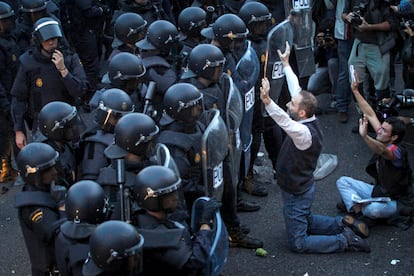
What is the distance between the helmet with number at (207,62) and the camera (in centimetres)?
567

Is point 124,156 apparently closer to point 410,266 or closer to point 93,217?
point 93,217

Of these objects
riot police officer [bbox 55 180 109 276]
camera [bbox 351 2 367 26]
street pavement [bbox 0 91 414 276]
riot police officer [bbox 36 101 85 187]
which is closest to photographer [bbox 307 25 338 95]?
camera [bbox 351 2 367 26]

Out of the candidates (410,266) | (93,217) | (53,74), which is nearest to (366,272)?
(410,266)

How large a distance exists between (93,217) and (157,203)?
39 centimetres

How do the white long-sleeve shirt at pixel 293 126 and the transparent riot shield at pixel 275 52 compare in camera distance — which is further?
the transparent riot shield at pixel 275 52

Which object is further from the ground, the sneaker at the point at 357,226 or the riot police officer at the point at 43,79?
the riot police officer at the point at 43,79

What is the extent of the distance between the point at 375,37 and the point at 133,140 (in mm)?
4568

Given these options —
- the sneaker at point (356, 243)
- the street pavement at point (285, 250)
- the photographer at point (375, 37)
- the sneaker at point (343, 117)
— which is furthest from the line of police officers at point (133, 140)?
the sneaker at point (343, 117)

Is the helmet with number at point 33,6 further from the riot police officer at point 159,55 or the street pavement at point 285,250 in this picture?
the street pavement at point 285,250

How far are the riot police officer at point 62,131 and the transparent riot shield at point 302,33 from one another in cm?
347

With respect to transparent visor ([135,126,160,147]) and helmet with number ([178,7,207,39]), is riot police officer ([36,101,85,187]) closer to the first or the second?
transparent visor ([135,126,160,147])

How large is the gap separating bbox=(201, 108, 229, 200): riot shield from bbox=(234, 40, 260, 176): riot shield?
1096 millimetres

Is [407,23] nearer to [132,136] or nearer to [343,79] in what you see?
[343,79]

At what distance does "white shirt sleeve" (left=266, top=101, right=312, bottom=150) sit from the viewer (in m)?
5.39
